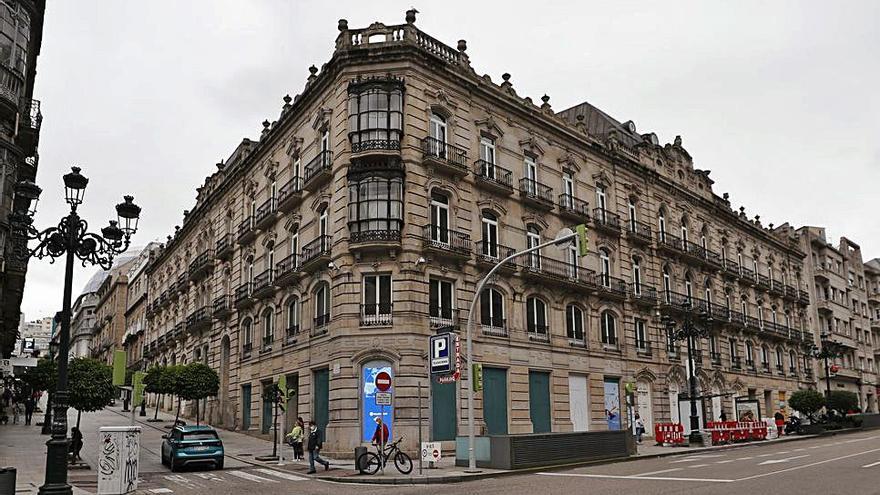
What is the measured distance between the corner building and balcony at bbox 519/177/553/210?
0.12 meters

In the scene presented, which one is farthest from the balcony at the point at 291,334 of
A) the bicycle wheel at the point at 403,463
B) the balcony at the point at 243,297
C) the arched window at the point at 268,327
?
the bicycle wheel at the point at 403,463

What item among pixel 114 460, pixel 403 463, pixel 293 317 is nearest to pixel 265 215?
pixel 293 317

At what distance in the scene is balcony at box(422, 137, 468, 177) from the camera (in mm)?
29391

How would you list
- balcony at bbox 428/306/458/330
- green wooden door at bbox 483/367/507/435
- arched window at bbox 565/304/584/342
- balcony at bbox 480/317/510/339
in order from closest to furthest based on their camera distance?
balcony at bbox 428/306/458/330, green wooden door at bbox 483/367/507/435, balcony at bbox 480/317/510/339, arched window at bbox 565/304/584/342

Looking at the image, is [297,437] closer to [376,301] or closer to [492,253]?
[376,301]

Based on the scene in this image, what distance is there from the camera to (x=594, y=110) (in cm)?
4684

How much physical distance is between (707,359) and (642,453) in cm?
1924

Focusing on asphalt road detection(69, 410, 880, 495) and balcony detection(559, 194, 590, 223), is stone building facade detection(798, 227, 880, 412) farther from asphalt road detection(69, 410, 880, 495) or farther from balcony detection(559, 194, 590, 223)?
asphalt road detection(69, 410, 880, 495)

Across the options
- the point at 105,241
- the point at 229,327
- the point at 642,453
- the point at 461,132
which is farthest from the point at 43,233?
the point at 229,327

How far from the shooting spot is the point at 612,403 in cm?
3644

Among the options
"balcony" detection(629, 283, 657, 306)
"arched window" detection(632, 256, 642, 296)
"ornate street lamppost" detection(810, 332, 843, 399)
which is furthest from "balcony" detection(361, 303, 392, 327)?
"ornate street lamppost" detection(810, 332, 843, 399)

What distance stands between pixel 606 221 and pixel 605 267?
2.41m

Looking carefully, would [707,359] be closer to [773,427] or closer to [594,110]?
[773,427]

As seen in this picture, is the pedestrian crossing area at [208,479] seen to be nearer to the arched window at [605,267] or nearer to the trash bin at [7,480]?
the trash bin at [7,480]
